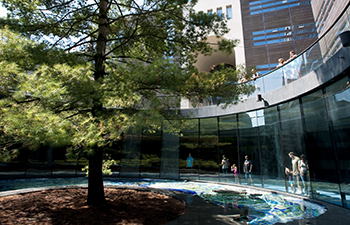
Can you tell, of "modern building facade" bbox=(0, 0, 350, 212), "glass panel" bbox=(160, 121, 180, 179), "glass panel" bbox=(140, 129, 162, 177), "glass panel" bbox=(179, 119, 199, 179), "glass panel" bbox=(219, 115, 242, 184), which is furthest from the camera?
"glass panel" bbox=(140, 129, 162, 177)

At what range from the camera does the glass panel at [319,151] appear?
604 cm

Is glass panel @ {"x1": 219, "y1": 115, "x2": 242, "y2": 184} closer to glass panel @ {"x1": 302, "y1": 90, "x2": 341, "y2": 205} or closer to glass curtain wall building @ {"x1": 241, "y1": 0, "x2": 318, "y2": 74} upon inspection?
glass panel @ {"x1": 302, "y1": 90, "x2": 341, "y2": 205}

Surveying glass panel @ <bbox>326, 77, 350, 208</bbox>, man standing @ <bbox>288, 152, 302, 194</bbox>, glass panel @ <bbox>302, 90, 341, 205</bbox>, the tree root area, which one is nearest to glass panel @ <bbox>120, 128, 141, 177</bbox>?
the tree root area

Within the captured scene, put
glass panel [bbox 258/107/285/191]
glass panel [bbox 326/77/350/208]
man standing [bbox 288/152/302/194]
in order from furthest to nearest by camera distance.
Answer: glass panel [bbox 258/107/285/191] < man standing [bbox 288/152/302/194] < glass panel [bbox 326/77/350/208]

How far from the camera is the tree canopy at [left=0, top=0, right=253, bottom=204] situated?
10.5ft

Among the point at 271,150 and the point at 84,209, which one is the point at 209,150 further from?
the point at 84,209

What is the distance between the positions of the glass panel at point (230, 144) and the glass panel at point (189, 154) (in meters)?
1.77

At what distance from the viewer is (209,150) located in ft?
38.5

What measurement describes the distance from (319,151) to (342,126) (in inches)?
51.5

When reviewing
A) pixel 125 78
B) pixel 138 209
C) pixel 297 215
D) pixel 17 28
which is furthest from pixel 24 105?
pixel 297 215

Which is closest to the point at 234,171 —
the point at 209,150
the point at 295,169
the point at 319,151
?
the point at 209,150

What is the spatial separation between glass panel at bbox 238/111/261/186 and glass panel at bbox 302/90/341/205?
2.48 meters

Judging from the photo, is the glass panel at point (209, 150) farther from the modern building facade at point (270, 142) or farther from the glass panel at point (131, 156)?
the glass panel at point (131, 156)

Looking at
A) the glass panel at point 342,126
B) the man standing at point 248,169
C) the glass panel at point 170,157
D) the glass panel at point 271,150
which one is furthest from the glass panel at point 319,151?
the glass panel at point 170,157
